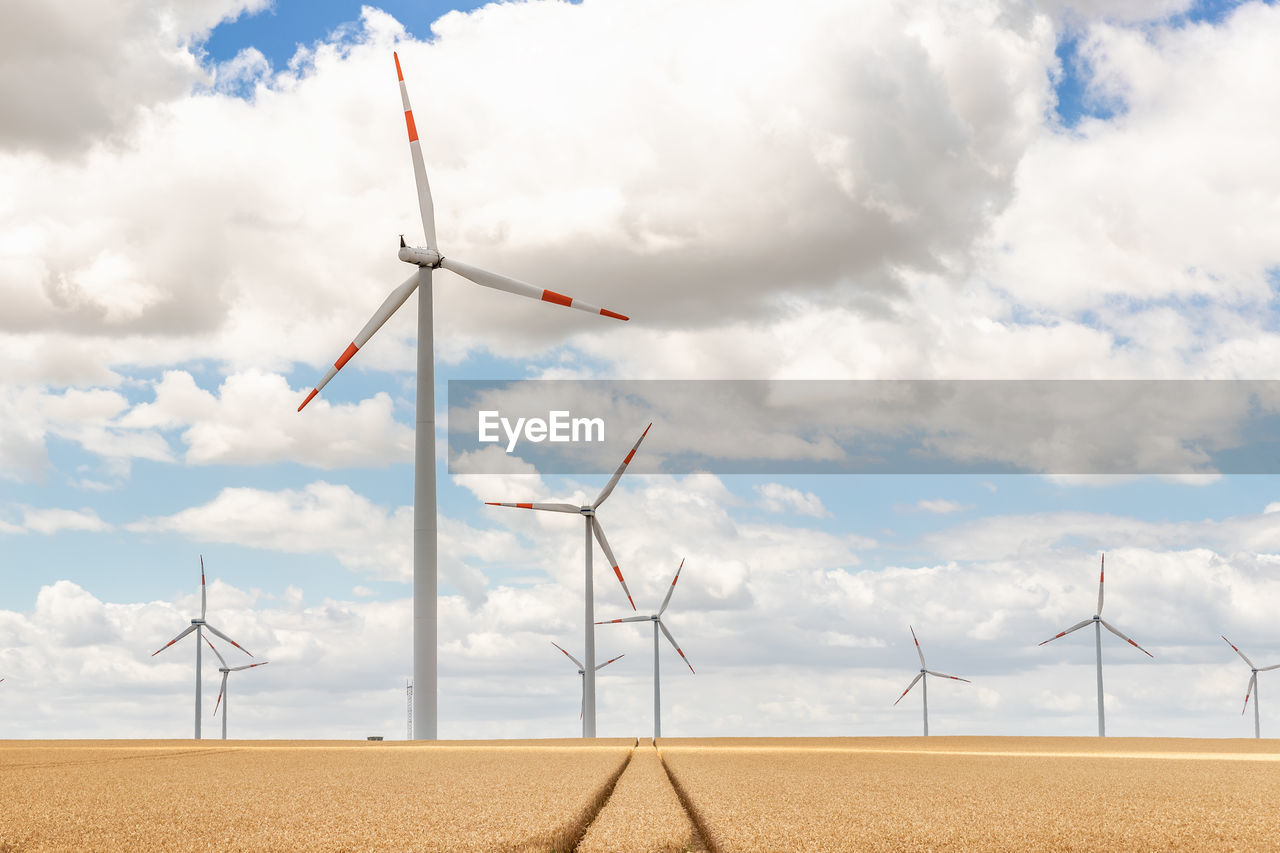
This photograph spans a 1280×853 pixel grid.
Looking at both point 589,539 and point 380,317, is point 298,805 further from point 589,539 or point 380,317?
point 589,539

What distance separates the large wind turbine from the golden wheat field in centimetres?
2510

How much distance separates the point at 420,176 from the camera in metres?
59.0

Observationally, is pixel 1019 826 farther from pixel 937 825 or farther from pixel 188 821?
pixel 188 821

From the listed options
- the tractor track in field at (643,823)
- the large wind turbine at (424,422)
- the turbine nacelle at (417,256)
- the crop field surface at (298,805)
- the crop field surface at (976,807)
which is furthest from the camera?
the turbine nacelle at (417,256)

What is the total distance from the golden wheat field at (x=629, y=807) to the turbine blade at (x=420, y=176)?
138ft

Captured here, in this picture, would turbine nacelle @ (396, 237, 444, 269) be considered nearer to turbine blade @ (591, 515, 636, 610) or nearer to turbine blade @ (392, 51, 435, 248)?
turbine blade @ (392, 51, 435, 248)

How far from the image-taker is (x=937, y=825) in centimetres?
933

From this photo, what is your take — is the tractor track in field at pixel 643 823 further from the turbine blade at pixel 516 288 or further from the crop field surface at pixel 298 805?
the turbine blade at pixel 516 288

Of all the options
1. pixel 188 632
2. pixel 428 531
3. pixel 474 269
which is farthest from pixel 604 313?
pixel 188 632

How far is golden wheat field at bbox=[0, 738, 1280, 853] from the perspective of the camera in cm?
840

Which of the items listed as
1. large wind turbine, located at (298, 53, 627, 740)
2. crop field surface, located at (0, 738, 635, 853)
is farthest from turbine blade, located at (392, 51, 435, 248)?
crop field surface, located at (0, 738, 635, 853)

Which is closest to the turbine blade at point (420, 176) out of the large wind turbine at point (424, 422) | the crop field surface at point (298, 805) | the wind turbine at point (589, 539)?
the large wind turbine at point (424, 422)

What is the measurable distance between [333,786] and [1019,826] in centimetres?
932

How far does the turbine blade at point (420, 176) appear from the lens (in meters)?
57.6
